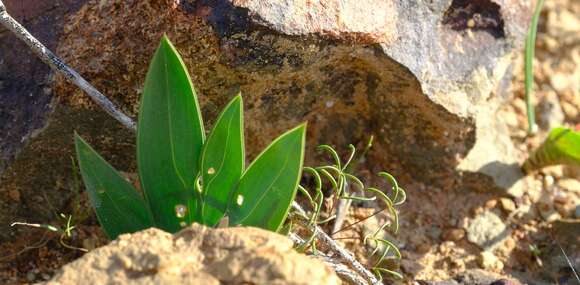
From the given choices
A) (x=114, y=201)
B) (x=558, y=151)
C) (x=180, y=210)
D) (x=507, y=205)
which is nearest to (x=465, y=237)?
(x=507, y=205)

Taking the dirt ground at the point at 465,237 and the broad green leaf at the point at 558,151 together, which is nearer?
the dirt ground at the point at 465,237

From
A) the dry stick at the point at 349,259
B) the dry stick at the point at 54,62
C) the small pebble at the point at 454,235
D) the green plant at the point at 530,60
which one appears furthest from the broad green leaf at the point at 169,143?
the green plant at the point at 530,60

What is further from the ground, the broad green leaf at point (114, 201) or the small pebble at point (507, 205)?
the broad green leaf at point (114, 201)

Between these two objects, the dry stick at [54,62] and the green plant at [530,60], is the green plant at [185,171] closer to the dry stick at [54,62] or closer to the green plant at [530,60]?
the dry stick at [54,62]

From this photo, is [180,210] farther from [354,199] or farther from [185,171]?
[354,199]

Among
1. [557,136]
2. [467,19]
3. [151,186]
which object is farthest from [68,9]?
[557,136]

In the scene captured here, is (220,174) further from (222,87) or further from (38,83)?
(38,83)

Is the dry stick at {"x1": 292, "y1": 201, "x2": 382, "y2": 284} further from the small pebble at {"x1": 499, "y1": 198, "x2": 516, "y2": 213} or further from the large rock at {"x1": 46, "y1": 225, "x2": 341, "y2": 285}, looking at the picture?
the small pebble at {"x1": 499, "y1": 198, "x2": 516, "y2": 213}
